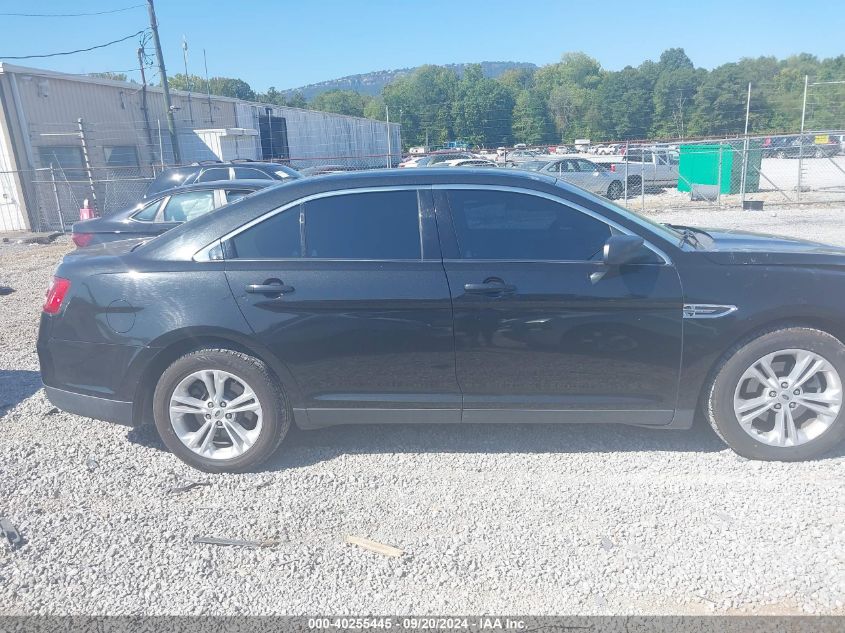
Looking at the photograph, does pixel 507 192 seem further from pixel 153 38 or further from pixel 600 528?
pixel 153 38

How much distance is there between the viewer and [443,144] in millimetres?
56844

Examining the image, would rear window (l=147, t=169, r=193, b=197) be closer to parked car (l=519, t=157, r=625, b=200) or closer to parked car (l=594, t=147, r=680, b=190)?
parked car (l=519, t=157, r=625, b=200)

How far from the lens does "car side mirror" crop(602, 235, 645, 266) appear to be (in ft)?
12.0

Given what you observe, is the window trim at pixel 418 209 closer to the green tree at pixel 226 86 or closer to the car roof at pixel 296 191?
the car roof at pixel 296 191

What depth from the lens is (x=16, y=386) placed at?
562cm

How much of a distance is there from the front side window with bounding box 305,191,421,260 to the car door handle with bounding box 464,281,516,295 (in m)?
0.41

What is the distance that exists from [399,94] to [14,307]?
2350 inches

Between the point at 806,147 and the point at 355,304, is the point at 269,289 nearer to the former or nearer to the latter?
the point at 355,304

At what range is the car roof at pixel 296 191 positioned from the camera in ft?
13.1

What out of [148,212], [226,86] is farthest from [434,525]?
[226,86]

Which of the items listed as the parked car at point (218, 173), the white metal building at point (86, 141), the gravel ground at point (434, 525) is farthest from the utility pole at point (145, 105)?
the gravel ground at point (434, 525)

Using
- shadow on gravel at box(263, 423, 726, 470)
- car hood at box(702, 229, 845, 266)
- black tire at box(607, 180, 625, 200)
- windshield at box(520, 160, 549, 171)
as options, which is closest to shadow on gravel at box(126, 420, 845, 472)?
shadow on gravel at box(263, 423, 726, 470)

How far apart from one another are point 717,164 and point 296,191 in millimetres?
19680

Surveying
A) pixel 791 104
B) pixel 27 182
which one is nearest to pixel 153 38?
pixel 27 182
